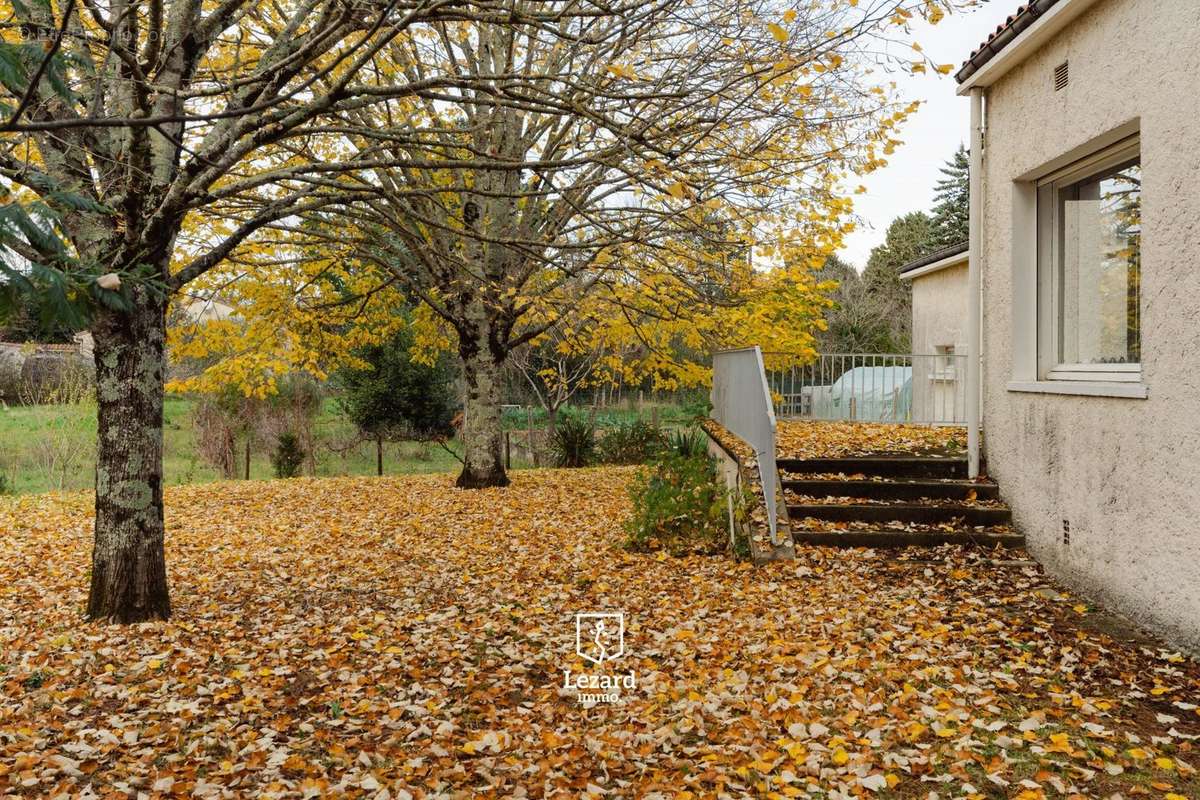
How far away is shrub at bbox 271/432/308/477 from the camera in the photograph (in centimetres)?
1598

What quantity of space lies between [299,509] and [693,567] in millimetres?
6085

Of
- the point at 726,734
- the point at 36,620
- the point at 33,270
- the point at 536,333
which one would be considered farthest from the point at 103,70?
the point at 536,333

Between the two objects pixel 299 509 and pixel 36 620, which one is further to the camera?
pixel 299 509

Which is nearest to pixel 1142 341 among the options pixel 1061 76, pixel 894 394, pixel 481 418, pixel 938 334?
pixel 1061 76

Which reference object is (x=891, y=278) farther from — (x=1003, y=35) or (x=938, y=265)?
(x=1003, y=35)

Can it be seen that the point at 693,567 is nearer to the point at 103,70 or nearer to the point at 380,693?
the point at 380,693

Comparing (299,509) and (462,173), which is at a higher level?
(462,173)

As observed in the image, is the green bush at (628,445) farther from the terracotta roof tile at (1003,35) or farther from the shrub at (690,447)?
the terracotta roof tile at (1003,35)

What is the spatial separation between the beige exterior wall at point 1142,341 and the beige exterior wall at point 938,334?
6.54m

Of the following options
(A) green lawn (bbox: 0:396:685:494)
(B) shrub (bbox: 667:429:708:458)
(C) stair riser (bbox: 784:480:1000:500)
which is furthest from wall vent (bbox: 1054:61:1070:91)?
(A) green lawn (bbox: 0:396:685:494)

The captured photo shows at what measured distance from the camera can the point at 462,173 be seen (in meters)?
10.0

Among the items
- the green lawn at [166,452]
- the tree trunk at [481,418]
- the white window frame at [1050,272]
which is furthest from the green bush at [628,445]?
the white window frame at [1050,272]

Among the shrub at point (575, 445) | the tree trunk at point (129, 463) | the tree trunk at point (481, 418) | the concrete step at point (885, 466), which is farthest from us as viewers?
the shrub at point (575, 445)

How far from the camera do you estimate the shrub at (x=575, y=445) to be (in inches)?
653
